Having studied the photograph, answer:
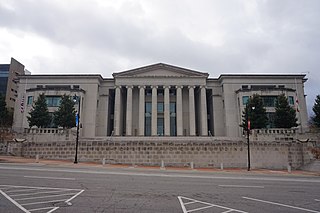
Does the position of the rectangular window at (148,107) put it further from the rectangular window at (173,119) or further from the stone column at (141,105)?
the rectangular window at (173,119)

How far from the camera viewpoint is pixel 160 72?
63.5 metres

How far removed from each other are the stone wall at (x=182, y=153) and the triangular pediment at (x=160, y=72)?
33.6m

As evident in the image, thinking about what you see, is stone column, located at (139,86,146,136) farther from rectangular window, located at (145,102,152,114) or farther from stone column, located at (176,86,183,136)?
stone column, located at (176,86,183,136)

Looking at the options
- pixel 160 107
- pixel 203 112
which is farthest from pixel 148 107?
pixel 203 112

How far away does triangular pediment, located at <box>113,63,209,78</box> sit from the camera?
Result: 206 ft

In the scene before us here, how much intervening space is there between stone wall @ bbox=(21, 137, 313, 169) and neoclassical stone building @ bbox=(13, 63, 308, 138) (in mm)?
25651

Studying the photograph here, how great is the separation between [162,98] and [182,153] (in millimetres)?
36386

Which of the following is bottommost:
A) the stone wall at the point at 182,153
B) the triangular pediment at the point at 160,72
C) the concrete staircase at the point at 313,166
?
the concrete staircase at the point at 313,166

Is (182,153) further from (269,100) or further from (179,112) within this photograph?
(269,100)

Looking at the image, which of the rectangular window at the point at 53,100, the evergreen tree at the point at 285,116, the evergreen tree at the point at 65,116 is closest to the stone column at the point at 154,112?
the evergreen tree at the point at 65,116

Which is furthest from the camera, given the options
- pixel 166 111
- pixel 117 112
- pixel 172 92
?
pixel 172 92

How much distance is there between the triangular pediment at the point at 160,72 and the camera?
62.8 m

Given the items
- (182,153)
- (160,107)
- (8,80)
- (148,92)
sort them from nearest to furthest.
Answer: (182,153)
(160,107)
(148,92)
(8,80)

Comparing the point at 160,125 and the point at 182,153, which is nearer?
the point at 182,153
